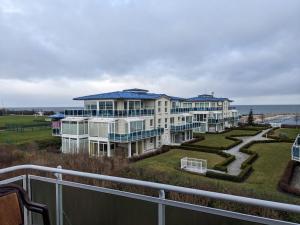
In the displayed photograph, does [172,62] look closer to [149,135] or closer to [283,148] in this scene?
[149,135]

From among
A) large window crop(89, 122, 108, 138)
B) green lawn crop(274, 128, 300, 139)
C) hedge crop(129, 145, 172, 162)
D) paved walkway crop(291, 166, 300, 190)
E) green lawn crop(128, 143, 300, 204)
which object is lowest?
paved walkway crop(291, 166, 300, 190)

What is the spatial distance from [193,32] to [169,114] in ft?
39.6

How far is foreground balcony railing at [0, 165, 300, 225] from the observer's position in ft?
7.37

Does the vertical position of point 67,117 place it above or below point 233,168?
above

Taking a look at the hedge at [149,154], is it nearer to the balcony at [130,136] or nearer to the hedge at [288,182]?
the balcony at [130,136]

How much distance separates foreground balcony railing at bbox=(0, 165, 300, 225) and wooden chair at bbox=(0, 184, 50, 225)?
1.89ft

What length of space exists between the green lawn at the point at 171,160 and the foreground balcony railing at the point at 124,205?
16277 mm

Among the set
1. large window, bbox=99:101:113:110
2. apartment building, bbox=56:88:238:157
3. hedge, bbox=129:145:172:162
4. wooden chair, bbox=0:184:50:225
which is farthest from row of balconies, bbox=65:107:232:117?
wooden chair, bbox=0:184:50:225

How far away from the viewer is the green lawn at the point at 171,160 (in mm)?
21375

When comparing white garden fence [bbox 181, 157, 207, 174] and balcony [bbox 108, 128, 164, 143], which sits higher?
balcony [bbox 108, 128, 164, 143]

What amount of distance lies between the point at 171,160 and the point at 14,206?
22.4m

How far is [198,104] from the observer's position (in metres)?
49.8

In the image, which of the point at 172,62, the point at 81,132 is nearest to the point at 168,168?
the point at 81,132

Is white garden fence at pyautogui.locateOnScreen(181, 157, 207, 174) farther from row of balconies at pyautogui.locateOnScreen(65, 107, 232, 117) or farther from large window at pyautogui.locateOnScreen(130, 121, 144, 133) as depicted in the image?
row of balconies at pyautogui.locateOnScreen(65, 107, 232, 117)
